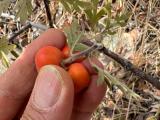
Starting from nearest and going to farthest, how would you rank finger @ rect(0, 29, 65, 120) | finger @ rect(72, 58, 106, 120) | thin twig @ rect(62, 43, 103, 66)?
thin twig @ rect(62, 43, 103, 66)
finger @ rect(72, 58, 106, 120)
finger @ rect(0, 29, 65, 120)

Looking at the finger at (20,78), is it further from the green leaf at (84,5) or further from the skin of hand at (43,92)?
the green leaf at (84,5)

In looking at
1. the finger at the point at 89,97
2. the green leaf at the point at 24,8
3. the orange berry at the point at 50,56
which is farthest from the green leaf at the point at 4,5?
the finger at the point at 89,97

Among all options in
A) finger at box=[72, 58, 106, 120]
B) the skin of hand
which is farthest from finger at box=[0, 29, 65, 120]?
finger at box=[72, 58, 106, 120]

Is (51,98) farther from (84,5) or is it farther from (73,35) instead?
(84,5)

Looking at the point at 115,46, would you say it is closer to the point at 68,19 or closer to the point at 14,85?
the point at 68,19

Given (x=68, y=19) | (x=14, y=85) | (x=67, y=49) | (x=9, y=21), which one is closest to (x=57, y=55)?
(x=67, y=49)

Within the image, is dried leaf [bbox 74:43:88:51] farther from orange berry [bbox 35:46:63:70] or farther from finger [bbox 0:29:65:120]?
finger [bbox 0:29:65:120]

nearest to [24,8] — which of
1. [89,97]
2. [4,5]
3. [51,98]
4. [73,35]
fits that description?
[4,5]
